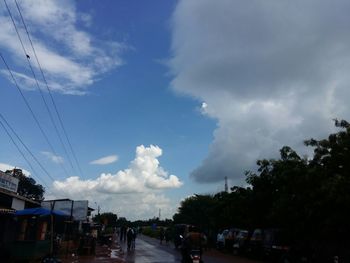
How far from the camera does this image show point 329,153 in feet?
79.0

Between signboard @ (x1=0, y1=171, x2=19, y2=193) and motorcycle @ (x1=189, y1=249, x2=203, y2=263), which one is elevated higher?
signboard @ (x1=0, y1=171, x2=19, y2=193)

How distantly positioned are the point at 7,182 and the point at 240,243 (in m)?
21.2

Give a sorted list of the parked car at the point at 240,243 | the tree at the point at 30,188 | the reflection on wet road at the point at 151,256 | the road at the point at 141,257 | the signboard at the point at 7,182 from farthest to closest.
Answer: the tree at the point at 30,188
the parked car at the point at 240,243
the reflection on wet road at the point at 151,256
the road at the point at 141,257
the signboard at the point at 7,182

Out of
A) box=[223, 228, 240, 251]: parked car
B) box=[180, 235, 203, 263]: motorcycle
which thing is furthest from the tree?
box=[180, 235, 203, 263]: motorcycle

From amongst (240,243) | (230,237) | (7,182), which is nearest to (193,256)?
(7,182)

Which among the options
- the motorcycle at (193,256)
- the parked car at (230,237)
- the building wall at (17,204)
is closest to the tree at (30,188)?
the parked car at (230,237)

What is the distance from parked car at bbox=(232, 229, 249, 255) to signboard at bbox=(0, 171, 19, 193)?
64.9 feet

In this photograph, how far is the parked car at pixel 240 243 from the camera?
38.3m

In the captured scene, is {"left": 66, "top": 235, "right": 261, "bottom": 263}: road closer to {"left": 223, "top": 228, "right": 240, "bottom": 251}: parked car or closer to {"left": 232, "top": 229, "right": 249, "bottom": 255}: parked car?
{"left": 232, "top": 229, "right": 249, "bottom": 255}: parked car

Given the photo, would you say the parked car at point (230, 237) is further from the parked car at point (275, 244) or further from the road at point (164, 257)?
the parked car at point (275, 244)

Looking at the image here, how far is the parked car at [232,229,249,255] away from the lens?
38.3 metres

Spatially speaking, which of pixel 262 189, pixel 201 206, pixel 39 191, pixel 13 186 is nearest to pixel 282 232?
pixel 262 189

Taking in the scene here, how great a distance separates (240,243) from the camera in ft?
128

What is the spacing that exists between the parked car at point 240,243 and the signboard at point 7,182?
19.8 m
